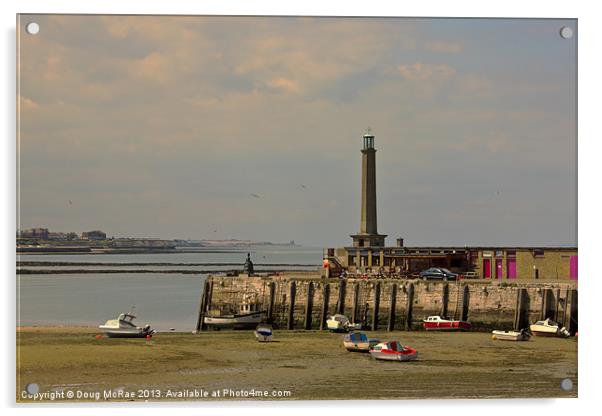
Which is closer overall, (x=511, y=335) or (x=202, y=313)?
(x=511, y=335)

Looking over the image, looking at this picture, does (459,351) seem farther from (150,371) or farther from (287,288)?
(287,288)

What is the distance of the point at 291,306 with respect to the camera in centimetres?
3472

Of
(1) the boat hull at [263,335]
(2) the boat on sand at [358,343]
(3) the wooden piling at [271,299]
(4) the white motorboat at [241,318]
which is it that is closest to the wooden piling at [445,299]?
(3) the wooden piling at [271,299]

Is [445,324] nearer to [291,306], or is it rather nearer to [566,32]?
[291,306]

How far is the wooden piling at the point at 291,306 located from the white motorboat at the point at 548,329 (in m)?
9.56

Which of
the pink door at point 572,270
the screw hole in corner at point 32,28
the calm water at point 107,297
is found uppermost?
the screw hole in corner at point 32,28

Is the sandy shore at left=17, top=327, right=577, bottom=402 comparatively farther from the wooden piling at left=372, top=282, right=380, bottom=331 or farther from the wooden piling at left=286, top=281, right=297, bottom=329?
the wooden piling at left=286, top=281, right=297, bottom=329

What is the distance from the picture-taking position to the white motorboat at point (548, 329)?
89.5 feet

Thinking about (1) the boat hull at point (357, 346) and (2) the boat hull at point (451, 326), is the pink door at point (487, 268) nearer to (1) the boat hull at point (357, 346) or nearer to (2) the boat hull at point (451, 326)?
(2) the boat hull at point (451, 326)

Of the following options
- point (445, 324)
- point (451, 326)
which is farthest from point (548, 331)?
point (445, 324)

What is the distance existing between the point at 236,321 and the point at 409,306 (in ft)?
21.2

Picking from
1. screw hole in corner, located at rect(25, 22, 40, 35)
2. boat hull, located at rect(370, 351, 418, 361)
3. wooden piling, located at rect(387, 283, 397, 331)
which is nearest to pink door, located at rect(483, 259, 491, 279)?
wooden piling, located at rect(387, 283, 397, 331)

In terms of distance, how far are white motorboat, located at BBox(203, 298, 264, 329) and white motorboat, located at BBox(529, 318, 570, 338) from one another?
34.8 feet

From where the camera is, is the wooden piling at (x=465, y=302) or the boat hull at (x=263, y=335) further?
the wooden piling at (x=465, y=302)
